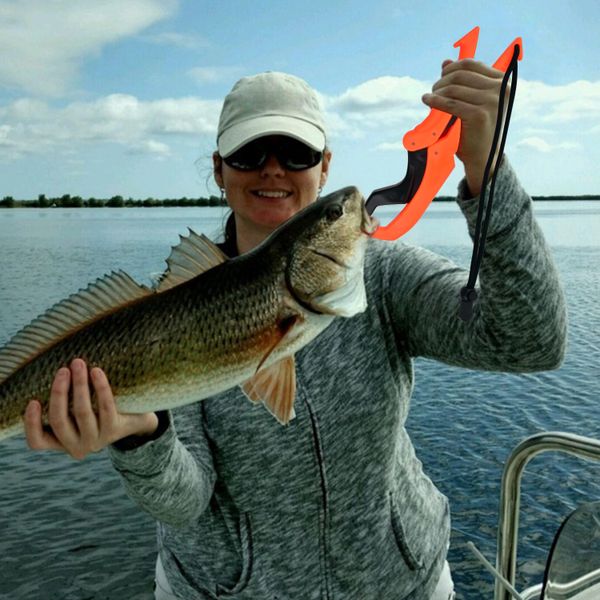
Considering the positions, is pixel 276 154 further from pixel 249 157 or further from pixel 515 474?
pixel 515 474

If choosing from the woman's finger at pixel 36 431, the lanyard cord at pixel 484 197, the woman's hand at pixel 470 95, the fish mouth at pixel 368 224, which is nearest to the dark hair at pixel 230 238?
the fish mouth at pixel 368 224

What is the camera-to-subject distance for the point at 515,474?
331cm

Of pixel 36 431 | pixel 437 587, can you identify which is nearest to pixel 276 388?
pixel 36 431

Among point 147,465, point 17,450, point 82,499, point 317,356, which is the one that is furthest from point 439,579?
point 17,450

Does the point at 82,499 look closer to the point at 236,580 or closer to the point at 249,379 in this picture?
the point at 236,580

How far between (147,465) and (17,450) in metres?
11.9

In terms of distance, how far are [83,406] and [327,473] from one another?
3.49ft

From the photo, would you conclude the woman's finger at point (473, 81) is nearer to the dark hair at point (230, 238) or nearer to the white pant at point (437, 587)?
the dark hair at point (230, 238)

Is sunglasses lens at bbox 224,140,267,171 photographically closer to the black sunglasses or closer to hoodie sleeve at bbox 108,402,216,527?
the black sunglasses

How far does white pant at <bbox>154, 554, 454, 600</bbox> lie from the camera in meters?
3.16

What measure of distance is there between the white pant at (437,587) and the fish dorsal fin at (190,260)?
66.3 inches

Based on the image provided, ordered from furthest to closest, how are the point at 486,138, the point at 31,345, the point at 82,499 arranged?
the point at 82,499 < the point at 31,345 < the point at 486,138

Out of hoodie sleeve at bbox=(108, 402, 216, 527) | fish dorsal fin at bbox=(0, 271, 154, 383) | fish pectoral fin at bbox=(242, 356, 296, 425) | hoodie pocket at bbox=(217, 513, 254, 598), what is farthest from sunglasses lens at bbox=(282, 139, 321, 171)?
hoodie pocket at bbox=(217, 513, 254, 598)

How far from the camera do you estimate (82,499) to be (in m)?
11.5
